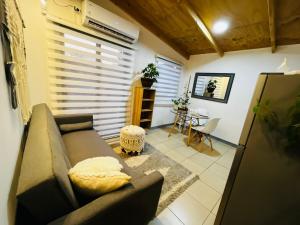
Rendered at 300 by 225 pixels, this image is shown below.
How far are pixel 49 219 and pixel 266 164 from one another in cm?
136

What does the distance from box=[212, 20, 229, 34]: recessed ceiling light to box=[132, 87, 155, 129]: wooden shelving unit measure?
1.83m

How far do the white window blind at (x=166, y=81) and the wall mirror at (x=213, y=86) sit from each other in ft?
2.00

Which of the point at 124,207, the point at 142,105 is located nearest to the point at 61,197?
the point at 124,207

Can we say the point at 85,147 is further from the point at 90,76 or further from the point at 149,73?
the point at 149,73

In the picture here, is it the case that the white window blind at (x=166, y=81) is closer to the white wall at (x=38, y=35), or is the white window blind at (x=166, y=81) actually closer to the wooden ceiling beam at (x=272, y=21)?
the white wall at (x=38, y=35)

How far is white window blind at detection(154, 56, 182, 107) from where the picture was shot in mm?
3699

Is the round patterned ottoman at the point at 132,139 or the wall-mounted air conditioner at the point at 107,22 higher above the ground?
the wall-mounted air conditioner at the point at 107,22

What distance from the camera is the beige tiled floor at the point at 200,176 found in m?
1.41

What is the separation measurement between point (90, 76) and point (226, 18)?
8.86 ft

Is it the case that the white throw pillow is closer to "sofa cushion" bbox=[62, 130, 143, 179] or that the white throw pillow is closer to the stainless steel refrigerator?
"sofa cushion" bbox=[62, 130, 143, 179]

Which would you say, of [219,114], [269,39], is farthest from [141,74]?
[269,39]

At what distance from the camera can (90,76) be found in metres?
2.44

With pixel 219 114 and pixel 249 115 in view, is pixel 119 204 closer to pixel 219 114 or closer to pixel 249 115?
pixel 249 115

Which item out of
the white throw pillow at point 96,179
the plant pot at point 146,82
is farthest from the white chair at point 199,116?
the white throw pillow at point 96,179
